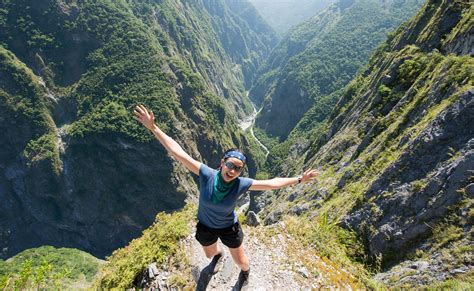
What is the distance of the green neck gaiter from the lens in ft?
23.6

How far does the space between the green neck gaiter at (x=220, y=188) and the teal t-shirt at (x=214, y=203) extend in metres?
0.06

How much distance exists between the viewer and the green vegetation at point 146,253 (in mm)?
10383

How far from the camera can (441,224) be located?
11461 mm

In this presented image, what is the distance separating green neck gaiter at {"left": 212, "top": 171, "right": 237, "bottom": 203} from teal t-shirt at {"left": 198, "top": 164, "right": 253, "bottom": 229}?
6cm

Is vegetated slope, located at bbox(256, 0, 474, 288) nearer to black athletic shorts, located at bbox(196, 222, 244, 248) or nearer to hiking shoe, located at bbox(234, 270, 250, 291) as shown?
hiking shoe, located at bbox(234, 270, 250, 291)

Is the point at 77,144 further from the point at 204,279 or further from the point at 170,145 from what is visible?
the point at 170,145

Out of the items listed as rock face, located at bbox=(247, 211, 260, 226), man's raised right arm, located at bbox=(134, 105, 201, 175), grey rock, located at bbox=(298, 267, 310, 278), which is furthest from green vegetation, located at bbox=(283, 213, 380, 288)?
man's raised right arm, located at bbox=(134, 105, 201, 175)

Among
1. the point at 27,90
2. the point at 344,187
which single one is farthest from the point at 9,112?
the point at 344,187

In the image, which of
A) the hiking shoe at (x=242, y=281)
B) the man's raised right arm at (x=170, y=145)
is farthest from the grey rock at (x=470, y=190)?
the man's raised right arm at (x=170, y=145)

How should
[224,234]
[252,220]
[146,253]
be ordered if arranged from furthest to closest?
[252,220] → [146,253] → [224,234]

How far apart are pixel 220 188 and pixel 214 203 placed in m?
0.40

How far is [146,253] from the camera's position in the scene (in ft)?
34.8

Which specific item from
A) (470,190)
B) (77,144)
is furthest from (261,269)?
(77,144)

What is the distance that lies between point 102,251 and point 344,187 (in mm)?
115196
